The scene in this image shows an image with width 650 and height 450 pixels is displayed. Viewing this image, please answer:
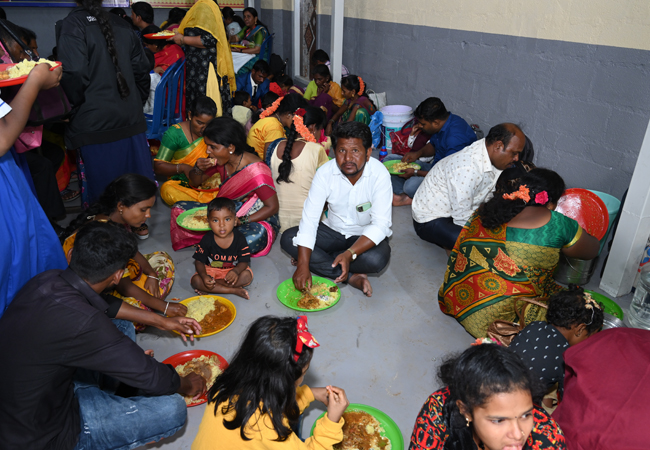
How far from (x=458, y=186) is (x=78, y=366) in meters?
2.46

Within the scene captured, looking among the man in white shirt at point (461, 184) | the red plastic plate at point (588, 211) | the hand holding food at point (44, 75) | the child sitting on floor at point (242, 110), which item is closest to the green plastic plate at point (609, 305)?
the red plastic plate at point (588, 211)

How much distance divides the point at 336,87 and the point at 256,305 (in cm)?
404

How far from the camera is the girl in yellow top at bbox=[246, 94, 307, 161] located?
13.7 ft

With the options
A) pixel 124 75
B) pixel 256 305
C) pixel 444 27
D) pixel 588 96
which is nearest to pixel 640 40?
pixel 588 96

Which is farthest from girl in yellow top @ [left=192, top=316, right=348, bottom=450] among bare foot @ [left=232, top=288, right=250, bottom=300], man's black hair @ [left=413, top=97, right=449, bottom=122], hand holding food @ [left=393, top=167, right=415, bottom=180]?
man's black hair @ [left=413, top=97, right=449, bottom=122]

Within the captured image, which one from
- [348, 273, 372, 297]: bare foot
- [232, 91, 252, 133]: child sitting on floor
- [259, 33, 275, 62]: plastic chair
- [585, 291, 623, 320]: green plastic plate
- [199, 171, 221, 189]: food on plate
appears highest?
[259, 33, 275, 62]: plastic chair

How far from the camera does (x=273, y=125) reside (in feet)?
13.7

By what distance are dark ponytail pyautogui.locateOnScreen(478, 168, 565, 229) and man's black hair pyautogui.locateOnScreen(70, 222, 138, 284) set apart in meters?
1.67

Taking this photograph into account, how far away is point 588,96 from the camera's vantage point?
133 inches

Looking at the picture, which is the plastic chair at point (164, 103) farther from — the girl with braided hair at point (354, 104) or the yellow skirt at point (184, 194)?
the girl with braided hair at point (354, 104)

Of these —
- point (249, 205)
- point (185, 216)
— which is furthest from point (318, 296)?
point (185, 216)

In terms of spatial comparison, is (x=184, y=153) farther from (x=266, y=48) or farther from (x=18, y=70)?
(x=266, y=48)

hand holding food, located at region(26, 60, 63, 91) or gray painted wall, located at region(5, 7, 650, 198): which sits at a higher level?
hand holding food, located at region(26, 60, 63, 91)

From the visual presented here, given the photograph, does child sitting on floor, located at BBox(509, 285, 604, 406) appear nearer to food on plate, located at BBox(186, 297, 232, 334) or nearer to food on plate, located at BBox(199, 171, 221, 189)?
food on plate, located at BBox(186, 297, 232, 334)
